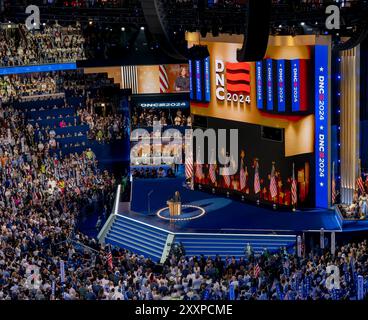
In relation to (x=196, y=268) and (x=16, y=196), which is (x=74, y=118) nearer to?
(x=16, y=196)

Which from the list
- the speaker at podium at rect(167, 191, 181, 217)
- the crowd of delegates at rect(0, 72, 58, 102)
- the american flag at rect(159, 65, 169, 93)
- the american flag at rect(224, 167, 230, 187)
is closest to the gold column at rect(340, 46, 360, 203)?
the american flag at rect(224, 167, 230, 187)

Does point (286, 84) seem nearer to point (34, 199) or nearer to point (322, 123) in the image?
point (322, 123)

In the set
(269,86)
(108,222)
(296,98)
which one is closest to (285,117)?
(296,98)

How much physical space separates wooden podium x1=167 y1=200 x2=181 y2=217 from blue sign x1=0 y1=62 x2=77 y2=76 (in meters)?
10.3

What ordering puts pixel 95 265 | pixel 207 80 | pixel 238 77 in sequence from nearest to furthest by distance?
pixel 95 265, pixel 238 77, pixel 207 80

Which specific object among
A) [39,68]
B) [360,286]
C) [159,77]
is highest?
[39,68]

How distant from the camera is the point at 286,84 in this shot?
998 inches

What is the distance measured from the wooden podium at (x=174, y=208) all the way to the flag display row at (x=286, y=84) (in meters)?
4.84

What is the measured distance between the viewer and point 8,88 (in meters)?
33.7

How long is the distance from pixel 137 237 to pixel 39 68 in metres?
11.4
